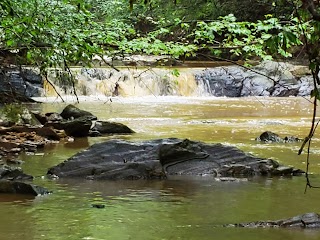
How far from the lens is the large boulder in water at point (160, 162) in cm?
756

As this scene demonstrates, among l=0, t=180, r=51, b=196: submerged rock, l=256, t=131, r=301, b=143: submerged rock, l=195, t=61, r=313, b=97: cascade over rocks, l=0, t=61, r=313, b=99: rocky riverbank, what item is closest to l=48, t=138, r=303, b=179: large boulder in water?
l=0, t=180, r=51, b=196: submerged rock

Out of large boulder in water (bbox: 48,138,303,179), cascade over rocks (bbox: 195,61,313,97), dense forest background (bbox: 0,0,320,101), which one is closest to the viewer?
dense forest background (bbox: 0,0,320,101)

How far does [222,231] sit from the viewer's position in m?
4.84

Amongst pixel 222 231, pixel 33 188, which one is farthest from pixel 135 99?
pixel 222 231

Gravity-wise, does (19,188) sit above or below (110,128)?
below

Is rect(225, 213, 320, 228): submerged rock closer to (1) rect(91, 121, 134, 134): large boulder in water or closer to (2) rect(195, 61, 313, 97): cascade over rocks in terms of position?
(1) rect(91, 121, 134, 134): large boulder in water

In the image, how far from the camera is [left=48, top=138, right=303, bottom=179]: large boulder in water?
7.56 metres

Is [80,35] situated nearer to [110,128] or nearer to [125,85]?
[110,128]

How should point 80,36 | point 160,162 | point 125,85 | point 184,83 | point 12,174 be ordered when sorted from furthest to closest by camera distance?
1. point 184,83
2. point 125,85
3. point 160,162
4. point 12,174
5. point 80,36

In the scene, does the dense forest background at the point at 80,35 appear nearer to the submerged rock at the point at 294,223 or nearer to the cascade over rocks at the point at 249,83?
the submerged rock at the point at 294,223

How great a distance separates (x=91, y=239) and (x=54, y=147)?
238 inches

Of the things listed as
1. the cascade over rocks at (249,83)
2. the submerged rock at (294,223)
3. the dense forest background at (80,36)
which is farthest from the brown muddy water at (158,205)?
the cascade over rocks at (249,83)

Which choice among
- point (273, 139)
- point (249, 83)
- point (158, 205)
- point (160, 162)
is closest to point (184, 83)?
point (249, 83)

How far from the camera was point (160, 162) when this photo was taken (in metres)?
7.89
